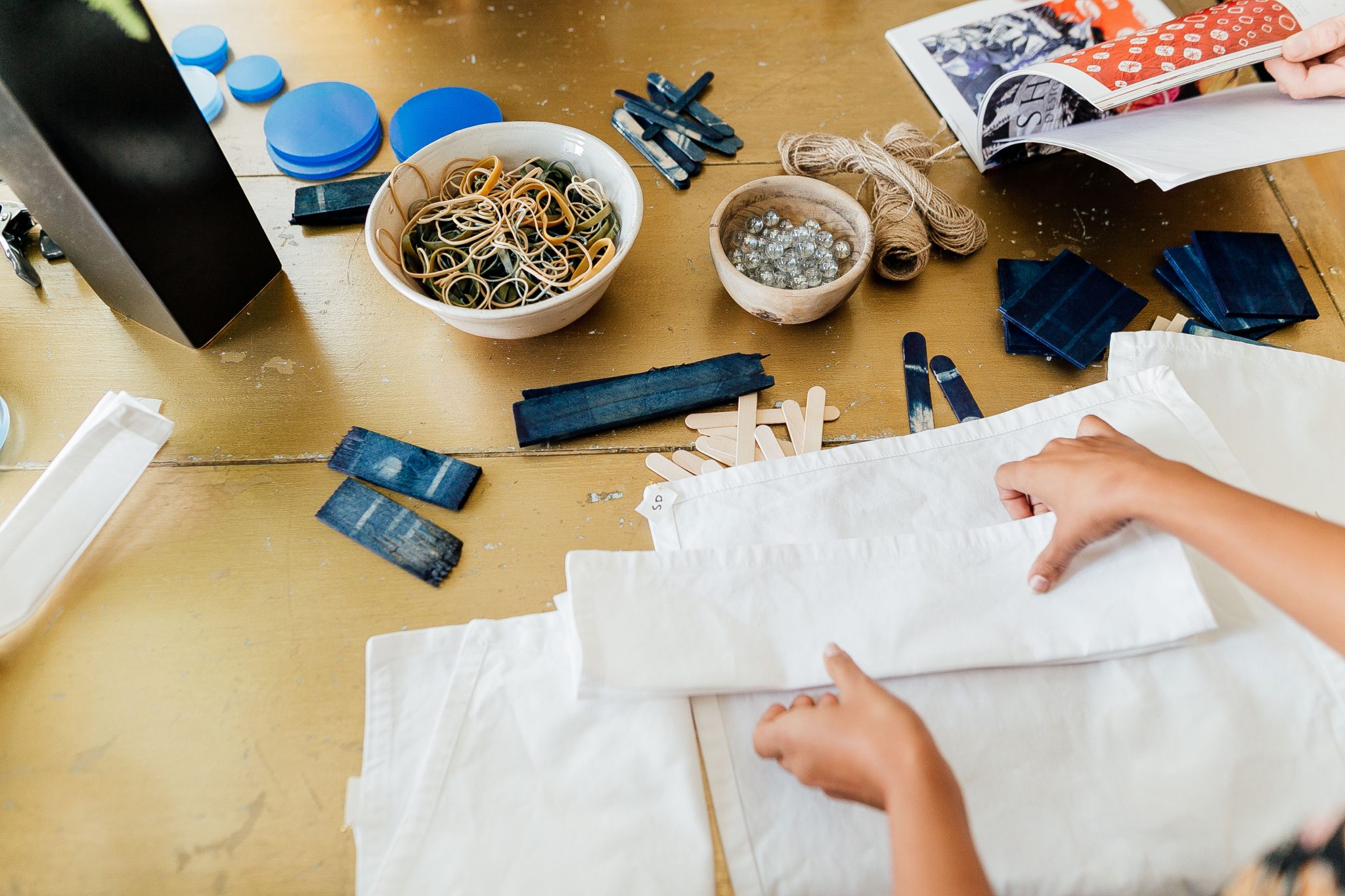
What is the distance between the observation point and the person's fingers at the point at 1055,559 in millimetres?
569

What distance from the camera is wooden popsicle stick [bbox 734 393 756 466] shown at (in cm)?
70

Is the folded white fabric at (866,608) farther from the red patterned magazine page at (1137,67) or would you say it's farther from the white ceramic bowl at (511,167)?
the red patterned magazine page at (1137,67)

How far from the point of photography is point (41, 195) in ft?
1.99

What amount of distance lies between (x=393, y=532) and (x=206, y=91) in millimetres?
603

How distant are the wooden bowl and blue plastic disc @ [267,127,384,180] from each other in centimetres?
41

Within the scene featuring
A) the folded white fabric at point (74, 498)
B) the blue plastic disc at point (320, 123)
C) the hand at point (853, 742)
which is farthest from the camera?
the blue plastic disc at point (320, 123)

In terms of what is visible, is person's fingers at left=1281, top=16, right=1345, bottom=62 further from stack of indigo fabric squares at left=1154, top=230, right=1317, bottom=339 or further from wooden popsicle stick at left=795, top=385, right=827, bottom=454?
wooden popsicle stick at left=795, top=385, right=827, bottom=454

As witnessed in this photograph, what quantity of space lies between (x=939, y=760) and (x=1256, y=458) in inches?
17.4

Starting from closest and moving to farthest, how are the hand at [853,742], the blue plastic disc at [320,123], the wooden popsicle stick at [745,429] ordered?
1. the hand at [853,742]
2. the wooden popsicle stick at [745,429]
3. the blue plastic disc at [320,123]

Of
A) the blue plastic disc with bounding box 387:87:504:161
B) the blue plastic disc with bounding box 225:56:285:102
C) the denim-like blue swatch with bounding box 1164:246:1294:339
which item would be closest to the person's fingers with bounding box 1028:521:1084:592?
the denim-like blue swatch with bounding box 1164:246:1294:339

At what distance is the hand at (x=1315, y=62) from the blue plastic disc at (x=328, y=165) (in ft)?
3.16

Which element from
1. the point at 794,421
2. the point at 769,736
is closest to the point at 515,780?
the point at 769,736

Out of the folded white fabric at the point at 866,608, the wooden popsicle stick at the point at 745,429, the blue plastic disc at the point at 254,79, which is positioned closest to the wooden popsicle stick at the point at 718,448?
the wooden popsicle stick at the point at 745,429

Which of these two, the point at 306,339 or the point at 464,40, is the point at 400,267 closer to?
the point at 306,339
